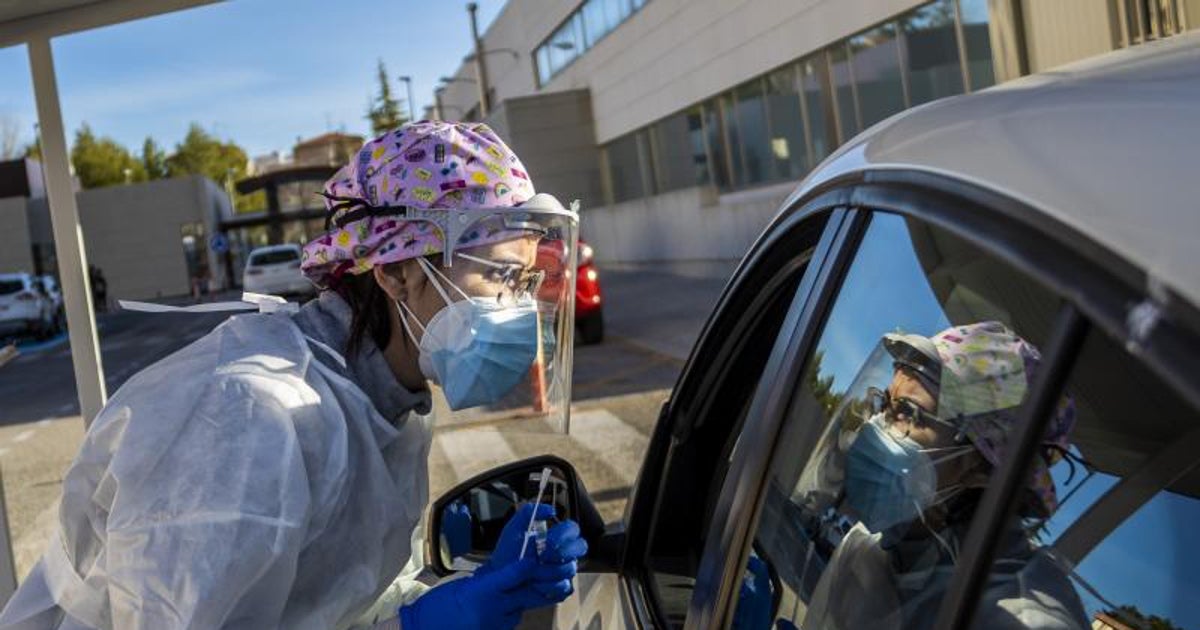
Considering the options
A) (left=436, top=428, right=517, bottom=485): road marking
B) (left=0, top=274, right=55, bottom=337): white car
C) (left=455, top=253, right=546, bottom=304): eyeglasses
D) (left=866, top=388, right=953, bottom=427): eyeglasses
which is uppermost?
(left=0, top=274, right=55, bottom=337): white car

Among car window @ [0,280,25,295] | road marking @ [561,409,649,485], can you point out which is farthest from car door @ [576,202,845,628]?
car window @ [0,280,25,295]

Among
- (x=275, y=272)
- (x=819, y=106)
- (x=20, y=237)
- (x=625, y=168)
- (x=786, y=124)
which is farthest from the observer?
(x=275, y=272)

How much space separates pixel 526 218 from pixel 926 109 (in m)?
1.15

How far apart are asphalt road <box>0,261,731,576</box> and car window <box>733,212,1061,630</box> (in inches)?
43.7

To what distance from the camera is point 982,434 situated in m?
1.10

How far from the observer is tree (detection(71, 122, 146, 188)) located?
9075 centimetres

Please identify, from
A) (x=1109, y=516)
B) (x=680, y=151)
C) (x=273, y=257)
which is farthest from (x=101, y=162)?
(x=1109, y=516)

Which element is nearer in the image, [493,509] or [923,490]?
[923,490]

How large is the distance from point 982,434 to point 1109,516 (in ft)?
0.42

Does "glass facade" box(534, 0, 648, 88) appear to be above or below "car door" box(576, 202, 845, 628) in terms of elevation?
above

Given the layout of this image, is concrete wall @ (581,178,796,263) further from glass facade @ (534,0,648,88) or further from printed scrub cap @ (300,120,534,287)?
printed scrub cap @ (300,120,534,287)

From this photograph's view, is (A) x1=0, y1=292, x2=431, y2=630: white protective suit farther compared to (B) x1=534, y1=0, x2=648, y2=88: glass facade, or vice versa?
(B) x1=534, y1=0, x2=648, y2=88: glass facade

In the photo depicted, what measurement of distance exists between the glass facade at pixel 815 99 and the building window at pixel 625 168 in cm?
75

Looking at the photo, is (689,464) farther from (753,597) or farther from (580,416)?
(580,416)
